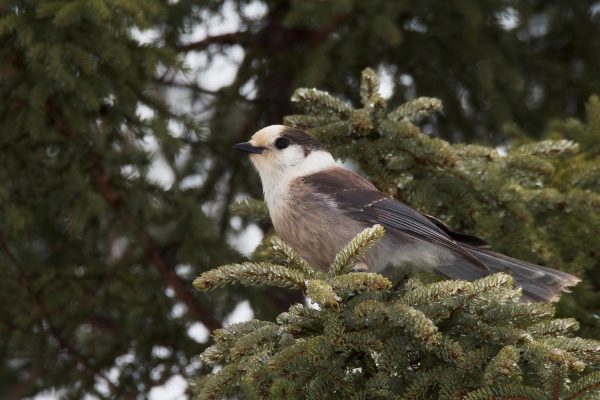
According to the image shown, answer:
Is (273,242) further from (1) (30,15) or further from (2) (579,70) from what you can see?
(2) (579,70)

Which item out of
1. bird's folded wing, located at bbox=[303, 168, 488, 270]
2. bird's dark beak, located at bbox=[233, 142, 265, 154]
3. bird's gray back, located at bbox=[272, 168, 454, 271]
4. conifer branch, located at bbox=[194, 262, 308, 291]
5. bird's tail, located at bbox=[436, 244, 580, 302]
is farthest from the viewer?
bird's dark beak, located at bbox=[233, 142, 265, 154]

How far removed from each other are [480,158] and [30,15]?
7.56 ft

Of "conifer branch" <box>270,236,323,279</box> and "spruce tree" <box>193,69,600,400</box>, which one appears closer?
"spruce tree" <box>193,69,600,400</box>

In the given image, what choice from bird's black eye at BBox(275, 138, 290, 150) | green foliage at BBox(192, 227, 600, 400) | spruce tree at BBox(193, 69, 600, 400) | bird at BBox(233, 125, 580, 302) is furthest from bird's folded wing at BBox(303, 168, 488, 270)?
green foliage at BBox(192, 227, 600, 400)

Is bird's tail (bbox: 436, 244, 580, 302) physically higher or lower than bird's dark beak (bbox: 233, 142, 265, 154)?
lower

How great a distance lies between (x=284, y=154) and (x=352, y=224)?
0.60m

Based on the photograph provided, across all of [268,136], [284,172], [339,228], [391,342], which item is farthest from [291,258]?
[268,136]

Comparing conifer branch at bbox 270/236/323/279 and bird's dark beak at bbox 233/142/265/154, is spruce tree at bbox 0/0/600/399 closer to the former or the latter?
bird's dark beak at bbox 233/142/265/154

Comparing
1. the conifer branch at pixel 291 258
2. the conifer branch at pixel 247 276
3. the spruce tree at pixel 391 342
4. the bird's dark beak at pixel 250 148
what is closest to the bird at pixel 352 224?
the bird's dark beak at pixel 250 148

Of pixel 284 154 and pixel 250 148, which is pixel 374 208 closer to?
pixel 284 154

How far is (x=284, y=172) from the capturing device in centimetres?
462

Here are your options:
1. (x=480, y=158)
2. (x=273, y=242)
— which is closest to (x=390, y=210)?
(x=480, y=158)

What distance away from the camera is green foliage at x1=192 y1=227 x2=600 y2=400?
2.70 m

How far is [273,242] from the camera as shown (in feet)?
9.97
